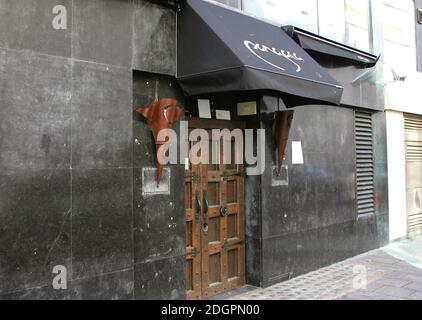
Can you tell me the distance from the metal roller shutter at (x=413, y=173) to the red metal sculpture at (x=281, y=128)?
16.2ft

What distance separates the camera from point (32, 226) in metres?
3.94

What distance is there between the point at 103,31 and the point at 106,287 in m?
2.56

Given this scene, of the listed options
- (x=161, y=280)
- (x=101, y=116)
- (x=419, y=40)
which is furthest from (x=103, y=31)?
(x=419, y=40)

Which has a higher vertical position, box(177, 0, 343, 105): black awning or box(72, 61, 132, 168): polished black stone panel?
box(177, 0, 343, 105): black awning

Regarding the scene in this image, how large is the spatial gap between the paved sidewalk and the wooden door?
0.41 meters

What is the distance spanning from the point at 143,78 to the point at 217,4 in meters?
1.64

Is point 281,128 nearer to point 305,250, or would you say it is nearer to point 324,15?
point 305,250

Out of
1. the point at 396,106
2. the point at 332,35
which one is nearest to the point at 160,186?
the point at 332,35

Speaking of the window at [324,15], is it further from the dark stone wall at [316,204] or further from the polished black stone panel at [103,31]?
the polished black stone panel at [103,31]

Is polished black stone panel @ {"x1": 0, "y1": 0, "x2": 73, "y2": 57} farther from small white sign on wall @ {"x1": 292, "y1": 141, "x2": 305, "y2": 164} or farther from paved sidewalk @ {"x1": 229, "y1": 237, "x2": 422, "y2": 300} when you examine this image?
small white sign on wall @ {"x1": 292, "y1": 141, "x2": 305, "y2": 164}

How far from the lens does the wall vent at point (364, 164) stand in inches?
336

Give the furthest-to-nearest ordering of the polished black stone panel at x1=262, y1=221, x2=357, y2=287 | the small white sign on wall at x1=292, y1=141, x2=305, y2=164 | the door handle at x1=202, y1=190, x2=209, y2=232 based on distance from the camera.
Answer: the small white sign on wall at x1=292, y1=141, x2=305, y2=164, the polished black stone panel at x1=262, y1=221, x2=357, y2=287, the door handle at x1=202, y1=190, x2=209, y2=232

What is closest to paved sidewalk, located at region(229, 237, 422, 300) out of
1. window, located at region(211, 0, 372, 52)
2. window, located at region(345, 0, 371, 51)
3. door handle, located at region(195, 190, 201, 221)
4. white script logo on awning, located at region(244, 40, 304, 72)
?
door handle, located at region(195, 190, 201, 221)

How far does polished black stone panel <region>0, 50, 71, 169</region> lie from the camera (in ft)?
12.5
